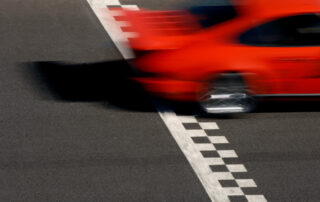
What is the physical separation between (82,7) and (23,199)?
7.71m

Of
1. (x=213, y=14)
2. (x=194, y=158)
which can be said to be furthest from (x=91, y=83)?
(x=194, y=158)

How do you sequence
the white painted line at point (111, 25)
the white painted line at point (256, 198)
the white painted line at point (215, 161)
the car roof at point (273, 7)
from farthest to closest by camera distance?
the white painted line at point (111, 25), the car roof at point (273, 7), the white painted line at point (215, 161), the white painted line at point (256, 198)

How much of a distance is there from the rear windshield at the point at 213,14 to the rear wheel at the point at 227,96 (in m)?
0.74

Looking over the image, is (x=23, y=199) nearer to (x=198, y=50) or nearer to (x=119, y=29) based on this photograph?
(x=198, y=50)

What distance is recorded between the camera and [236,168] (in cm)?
1414

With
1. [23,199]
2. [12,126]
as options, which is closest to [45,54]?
[12,126]

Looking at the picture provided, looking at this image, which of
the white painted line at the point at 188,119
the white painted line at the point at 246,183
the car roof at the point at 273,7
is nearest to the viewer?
the white painted line at the point at 246,183

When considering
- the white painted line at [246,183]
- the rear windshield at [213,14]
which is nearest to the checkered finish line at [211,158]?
the white painted line at [246,183]

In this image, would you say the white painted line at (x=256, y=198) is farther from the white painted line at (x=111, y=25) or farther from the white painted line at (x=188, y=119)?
the white painted line at (x=111, y=25)

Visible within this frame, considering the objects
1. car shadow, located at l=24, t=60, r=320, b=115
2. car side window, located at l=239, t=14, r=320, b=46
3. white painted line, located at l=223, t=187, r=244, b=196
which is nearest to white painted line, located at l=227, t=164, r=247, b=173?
white painted line, located at l=223, t=187, r=244, b=196

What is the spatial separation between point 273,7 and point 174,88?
1.68 m

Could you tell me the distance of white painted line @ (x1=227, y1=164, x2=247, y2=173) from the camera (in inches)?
553

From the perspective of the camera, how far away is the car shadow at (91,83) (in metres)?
16.3

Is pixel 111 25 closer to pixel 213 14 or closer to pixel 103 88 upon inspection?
pixel 103 88
